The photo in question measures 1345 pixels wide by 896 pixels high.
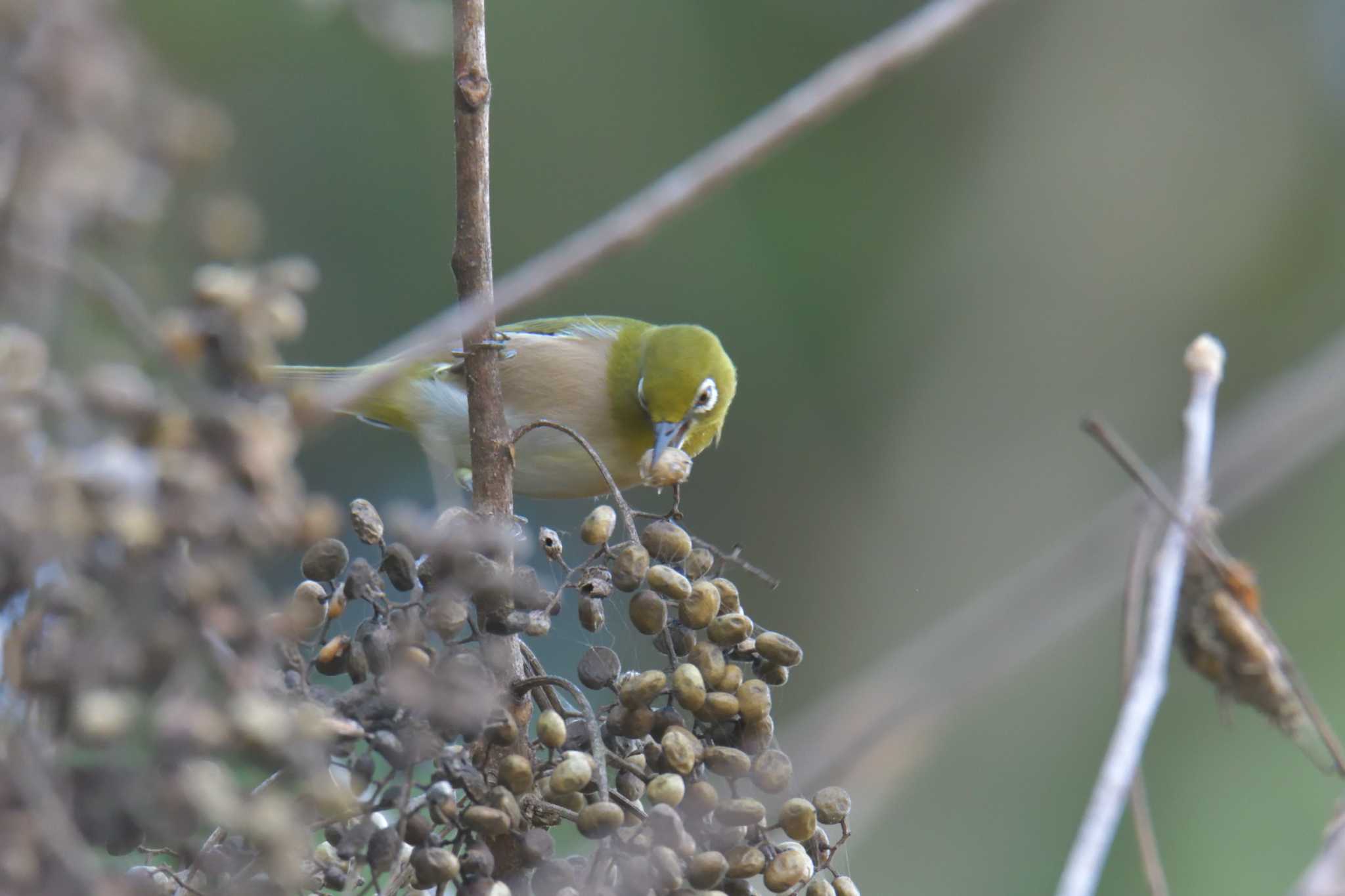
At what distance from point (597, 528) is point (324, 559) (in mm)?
307

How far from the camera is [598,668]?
1.31 metres

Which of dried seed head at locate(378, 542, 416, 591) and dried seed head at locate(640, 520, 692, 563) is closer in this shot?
dried seed head at locate(378, 542, 416, 591)

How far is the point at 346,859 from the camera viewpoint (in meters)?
1.10

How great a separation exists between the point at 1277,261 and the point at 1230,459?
6.73 m

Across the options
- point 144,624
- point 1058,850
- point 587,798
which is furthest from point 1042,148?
point 144,624

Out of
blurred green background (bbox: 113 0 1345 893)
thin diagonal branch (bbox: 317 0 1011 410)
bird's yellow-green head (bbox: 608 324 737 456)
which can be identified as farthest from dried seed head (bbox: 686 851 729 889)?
blurred green background (bbox: 113 0 1345 893)

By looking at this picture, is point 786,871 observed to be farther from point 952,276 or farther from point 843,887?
point 952,276

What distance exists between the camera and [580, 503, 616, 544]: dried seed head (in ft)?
4.57

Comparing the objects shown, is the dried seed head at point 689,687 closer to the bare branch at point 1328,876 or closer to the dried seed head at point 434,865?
the dried seed head at point 434,865

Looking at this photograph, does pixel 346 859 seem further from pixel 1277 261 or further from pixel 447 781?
pixel 1277 261

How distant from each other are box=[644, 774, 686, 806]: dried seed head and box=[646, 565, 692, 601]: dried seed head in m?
0.19

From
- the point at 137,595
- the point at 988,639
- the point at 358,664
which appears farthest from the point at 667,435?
the point at 137,595

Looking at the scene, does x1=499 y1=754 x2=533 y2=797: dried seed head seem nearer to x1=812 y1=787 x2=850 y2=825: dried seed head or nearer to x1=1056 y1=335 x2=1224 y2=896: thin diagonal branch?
x1=812 y1=787 x2=850 y2=825: dried seed head

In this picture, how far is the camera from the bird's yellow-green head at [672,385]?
317 cm
